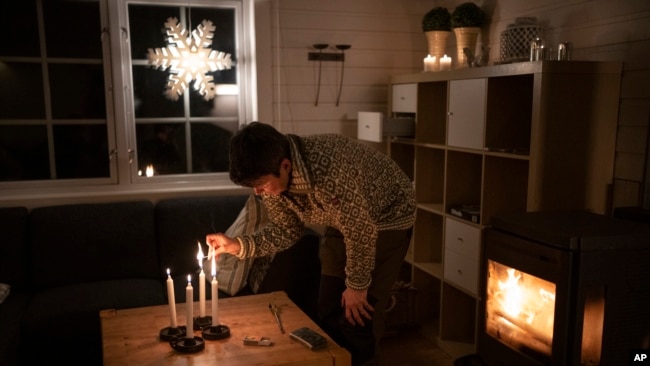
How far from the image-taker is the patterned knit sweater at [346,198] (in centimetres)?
177

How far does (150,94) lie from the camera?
3.51 metres

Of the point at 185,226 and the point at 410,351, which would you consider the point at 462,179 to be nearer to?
the point at 410,351

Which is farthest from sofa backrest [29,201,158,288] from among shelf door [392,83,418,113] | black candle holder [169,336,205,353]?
shelf door [392,83,418,113]

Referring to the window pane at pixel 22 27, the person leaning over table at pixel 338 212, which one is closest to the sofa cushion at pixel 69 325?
the person leaning over table at pixel 338 212

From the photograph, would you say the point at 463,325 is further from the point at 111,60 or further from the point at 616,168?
the point at 111,60

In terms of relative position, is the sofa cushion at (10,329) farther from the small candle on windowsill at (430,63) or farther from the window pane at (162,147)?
the small candle on windowsill at (430,63)

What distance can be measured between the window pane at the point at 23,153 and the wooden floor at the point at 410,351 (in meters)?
2.31

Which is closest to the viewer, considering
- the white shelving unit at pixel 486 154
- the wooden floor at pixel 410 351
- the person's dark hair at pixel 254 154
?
the person's dark hair at pixel 254 154

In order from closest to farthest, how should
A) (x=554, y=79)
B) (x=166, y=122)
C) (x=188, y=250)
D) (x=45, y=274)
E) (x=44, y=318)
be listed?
1. (x=554, y=79)
2. (x=44, y=318)
3. (x=45, y=274)
4. (x=188, y=250)
5. (x=166, y=122)

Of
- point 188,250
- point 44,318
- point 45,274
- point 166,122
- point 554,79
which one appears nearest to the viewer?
point 554,79

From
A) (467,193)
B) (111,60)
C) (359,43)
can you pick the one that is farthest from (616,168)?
(111,60)

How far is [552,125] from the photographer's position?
2352 mm

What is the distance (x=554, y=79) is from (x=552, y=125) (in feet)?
0.63

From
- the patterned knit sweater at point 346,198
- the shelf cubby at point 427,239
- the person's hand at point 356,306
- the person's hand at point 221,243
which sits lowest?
the shelf cubby at point 427,239
